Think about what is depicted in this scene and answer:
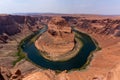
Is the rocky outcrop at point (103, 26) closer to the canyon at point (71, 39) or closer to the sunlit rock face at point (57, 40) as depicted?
the canyon at point (71, 39)

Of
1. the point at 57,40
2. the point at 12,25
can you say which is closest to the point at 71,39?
the point at 57,40

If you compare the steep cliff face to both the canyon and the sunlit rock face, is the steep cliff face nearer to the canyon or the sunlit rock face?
the canyon

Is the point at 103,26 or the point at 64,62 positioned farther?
the point at 103,26

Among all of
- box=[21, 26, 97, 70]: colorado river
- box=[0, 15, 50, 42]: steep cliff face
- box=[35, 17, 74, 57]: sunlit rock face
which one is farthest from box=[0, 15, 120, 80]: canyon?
box=[35, 17, 74, 57]: sunlit rock face

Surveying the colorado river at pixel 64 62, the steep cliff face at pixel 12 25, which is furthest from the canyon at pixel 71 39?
the colorado river at pixel 64 62

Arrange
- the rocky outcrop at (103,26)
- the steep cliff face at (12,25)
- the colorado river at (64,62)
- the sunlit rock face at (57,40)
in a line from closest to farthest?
the colorado river at (64,62)
the sunlit rock face at (57,40)
the rocky outcrop at (103,26)
the steep cliff face at (12,25)

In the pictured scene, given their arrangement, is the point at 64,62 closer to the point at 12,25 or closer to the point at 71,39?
the point at 71,39

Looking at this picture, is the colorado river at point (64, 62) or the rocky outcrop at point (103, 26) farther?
the rocky outcrop at point (103, 26)
